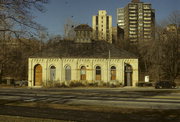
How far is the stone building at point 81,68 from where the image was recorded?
46969 mm

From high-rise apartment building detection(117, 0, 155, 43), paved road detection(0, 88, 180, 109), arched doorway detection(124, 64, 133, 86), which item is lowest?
paved road detection(0, 88, 180, 109)

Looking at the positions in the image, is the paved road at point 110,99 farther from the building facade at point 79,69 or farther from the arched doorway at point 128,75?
the arched doorway at point 128,75


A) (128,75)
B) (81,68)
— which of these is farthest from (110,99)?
(128,75)

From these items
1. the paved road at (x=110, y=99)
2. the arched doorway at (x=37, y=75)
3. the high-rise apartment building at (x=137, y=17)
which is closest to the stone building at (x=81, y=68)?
the arched doorway at (x=37, y=75)

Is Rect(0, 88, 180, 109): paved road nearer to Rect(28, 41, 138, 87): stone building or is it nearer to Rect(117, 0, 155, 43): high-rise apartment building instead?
Rect(28, 41, 138, 87): stone building

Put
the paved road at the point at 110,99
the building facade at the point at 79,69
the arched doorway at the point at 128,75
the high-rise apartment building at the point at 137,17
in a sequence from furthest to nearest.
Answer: the high-rise apartment building at the point at 137,17
the arched doorway at the point at 128,75
the building facade at the point at 79,69
the paved road at the point at 110,99

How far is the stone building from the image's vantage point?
47.0m

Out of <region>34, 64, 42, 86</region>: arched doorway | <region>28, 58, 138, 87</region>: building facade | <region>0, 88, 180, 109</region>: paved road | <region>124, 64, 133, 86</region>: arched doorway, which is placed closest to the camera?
<region>0, 88, 180, 109</region>: paved road

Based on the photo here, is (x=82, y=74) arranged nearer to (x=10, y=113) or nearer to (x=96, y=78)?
(x=96, y=78)

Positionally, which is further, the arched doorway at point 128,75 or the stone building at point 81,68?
the arched doorway at point 128,75

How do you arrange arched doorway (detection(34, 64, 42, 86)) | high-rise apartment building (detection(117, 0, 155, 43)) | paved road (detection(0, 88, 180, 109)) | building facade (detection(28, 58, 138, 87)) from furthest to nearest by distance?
high-rise apartment building (detection(117, 0, 155, 43)) → arched doorway (detection(34, 64, 42, 86)) → building facade (detection(28, 58, 138, 87)) → paved road (detection(0, 88, 180, 109))

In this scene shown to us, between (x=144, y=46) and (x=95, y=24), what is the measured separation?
10635 centimetres

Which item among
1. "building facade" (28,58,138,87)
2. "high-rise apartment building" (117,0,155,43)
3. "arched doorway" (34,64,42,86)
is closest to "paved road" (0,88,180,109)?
"building facade" (28,58,138,87)

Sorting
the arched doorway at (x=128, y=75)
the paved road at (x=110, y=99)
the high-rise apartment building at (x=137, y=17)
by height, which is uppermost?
the high-rise apartment building at (x=137, y=17)
